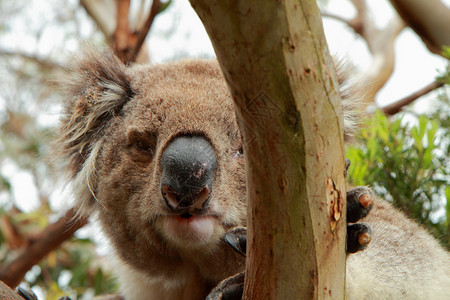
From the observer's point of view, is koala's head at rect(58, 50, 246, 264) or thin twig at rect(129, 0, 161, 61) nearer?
koala's head at rect(58, 50, 246, 264)

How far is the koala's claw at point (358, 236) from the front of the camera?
4.72ft

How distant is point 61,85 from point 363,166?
6.99 feet

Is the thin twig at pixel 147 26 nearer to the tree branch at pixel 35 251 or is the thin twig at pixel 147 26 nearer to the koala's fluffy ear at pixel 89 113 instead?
the koala's fluffy ear at pixel 89 113

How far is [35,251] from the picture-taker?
3951 mm

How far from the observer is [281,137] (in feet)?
3.96

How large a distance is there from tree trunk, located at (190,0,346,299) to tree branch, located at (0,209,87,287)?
288cm

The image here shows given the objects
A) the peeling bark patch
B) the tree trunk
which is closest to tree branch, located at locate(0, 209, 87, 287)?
the tree trunk

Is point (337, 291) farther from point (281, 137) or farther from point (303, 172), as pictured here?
point (281, 137)

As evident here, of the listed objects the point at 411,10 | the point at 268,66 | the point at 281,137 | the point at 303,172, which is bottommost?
the point at 303,172

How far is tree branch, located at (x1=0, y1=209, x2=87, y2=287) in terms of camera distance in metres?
3.88

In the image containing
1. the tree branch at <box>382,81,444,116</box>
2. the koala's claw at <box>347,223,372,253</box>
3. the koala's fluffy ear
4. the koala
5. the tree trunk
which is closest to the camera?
the tree trunk

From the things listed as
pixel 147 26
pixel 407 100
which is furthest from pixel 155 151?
pixel 407 100

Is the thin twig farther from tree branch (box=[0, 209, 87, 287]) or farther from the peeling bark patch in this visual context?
the peeling bark patch

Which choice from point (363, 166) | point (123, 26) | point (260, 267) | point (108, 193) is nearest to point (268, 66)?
point (260, 267)
